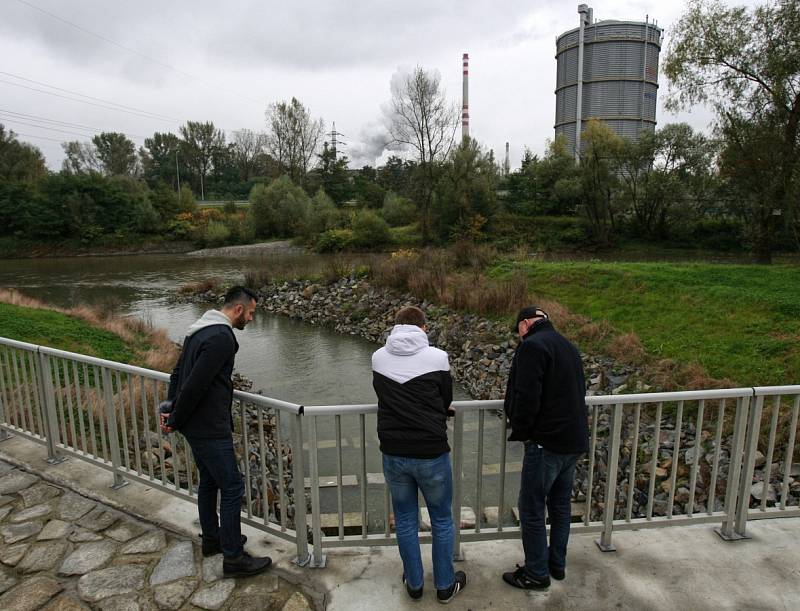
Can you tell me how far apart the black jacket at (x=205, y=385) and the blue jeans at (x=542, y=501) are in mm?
1747

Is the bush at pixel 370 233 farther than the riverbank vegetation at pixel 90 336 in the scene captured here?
Yes

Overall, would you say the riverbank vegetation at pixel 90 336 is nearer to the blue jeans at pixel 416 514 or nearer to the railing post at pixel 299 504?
the railing post at pixel 299 504

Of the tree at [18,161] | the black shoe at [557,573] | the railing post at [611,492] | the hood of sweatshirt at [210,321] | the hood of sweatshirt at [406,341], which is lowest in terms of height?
the black shoe at [557,573]

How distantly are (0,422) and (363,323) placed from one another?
1197 cm

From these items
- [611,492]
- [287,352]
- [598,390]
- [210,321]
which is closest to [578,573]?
[611,492]

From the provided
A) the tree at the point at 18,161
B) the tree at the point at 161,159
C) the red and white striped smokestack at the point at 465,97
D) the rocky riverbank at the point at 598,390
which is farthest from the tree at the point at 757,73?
the tree at the point at 161,159

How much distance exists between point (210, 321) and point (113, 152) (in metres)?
74.9

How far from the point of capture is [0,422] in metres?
4.89

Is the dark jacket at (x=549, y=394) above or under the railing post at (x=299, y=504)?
above

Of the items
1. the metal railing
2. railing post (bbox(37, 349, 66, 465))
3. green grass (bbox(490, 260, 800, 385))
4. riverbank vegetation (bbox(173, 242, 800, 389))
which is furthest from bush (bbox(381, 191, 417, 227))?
railing post (bbox(37, 349, 66, 465))

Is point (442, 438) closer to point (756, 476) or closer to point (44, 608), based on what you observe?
point (44, 608)

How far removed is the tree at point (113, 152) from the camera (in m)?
65.9

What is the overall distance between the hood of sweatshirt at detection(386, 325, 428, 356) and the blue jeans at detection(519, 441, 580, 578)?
2.79 ft

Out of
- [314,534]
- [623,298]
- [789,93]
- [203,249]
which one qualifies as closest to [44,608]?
[314,534]
